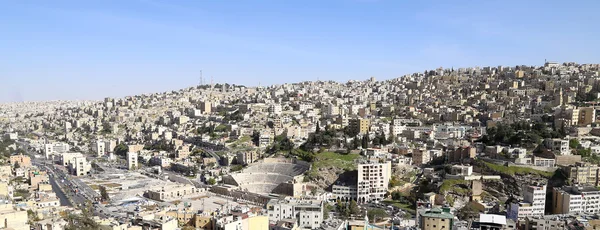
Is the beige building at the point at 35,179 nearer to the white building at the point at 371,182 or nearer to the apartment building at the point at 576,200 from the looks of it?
the white building at the point at 371,182

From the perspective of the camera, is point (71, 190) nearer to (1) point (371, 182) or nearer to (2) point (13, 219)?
(2) point (13, 219)

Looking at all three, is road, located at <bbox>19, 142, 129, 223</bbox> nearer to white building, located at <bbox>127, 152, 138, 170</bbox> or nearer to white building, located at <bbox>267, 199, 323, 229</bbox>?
white building, located at <bbox>127, 152, 138, 170</bbox>

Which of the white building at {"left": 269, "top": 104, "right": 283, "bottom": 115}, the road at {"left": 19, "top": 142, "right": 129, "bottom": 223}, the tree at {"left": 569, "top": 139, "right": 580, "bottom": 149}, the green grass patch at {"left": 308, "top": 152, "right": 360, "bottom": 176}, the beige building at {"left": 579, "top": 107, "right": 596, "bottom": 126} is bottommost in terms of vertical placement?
the road at {"left": 19, "top": 142, "right": 129, "bottom": 223}

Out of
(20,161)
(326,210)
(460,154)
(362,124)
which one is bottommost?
(20,161)

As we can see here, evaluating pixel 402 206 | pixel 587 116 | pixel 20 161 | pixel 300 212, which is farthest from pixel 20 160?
pixel 587 116

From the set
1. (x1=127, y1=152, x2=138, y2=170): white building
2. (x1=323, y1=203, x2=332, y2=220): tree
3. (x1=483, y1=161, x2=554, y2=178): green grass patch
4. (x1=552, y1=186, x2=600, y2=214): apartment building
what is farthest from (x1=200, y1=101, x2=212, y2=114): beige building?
(x1=552, y1=186, x2=600, y2=214): apartment building

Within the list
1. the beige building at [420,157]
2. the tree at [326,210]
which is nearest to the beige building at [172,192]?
the tree at [326,210]
